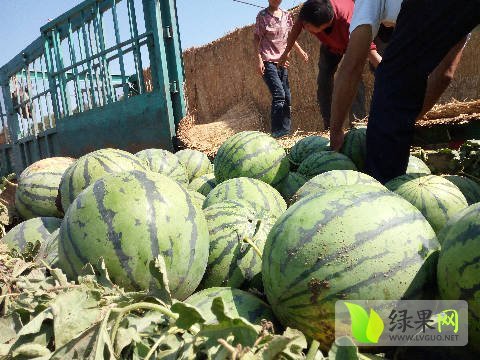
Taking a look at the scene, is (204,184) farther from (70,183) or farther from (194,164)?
(70,183)

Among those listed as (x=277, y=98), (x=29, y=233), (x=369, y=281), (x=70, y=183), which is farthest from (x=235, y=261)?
(x=277, y=98)

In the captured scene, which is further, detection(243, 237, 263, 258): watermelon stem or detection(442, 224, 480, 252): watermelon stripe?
detection(243, 237, 263, 258): watermelon stem

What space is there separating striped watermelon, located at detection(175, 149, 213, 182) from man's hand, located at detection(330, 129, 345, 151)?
1.21 meters

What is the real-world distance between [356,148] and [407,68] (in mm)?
815

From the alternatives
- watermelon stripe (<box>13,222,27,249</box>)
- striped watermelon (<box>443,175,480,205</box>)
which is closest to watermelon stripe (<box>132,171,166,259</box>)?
watermelon stripe (<box>13,222,27,249</box>)

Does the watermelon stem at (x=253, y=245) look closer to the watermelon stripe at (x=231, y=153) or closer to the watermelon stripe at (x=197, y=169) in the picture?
the watermelon stripe at (x=231, y=153)

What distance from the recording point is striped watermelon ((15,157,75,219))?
→ 297 cm

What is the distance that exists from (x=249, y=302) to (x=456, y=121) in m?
2.93

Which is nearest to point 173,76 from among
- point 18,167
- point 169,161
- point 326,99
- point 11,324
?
point 326,99

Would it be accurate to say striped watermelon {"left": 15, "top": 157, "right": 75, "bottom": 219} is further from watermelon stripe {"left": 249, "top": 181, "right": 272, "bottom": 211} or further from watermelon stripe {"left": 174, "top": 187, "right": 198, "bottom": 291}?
watermelon stripe {"left": 174, "top": 187, "right": 198, "bottom": 291}

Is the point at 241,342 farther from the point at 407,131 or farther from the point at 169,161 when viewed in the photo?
the point at 169,161

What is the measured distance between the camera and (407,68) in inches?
105

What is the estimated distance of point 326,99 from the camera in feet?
20.9

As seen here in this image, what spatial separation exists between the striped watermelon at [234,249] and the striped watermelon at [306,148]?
1629 mm
